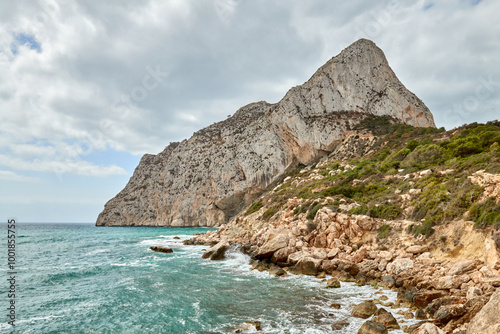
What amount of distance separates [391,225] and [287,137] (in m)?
52.2

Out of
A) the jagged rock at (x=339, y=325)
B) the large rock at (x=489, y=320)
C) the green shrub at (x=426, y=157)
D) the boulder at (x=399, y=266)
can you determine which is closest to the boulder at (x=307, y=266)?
the boulder at (x=399, y=266)

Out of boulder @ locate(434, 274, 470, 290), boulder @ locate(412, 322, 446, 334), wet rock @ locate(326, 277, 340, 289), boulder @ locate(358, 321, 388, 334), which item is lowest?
wet rock @ locate(326, 277, 340, 289)

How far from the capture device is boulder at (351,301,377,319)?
10.3 metres

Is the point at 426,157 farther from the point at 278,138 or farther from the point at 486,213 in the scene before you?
the point at 278,138

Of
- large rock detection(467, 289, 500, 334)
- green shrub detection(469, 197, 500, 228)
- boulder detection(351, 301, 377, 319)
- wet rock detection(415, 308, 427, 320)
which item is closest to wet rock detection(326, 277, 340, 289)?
boulder detection(351, 301, 377, 319)

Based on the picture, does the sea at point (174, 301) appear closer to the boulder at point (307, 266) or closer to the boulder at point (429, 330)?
the boulder at point (307, 266)

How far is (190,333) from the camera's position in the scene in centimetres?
974

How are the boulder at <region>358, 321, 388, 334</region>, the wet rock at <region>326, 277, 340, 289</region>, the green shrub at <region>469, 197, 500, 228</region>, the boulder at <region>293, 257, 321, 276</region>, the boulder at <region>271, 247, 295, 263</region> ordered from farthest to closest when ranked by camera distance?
the boulder at <region>271, 247, 295, 263</region>, the boulder at <region>293, 257, 321, 276</region>, the wet rock at <region>326, 277, 340, 289</region>, the green shrub at <region>469, 197, 500, 228</region>, the boulder at <region>358, 321, 388, 334</region>

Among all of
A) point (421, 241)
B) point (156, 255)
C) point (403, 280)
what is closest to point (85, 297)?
point (156, 255)

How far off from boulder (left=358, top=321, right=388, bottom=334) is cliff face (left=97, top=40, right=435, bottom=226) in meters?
55.3

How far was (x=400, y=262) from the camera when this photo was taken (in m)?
14.6

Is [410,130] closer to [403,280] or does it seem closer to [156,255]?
[403,280]

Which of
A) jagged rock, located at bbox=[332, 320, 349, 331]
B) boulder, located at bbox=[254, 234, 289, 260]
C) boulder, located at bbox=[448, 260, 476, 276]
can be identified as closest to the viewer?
jagged rock, located at bbox=[332, 320, 349, 331]

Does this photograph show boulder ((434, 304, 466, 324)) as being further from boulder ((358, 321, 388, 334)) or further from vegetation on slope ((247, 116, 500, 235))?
vegetation on slope ((247, 116, 500, 235))
